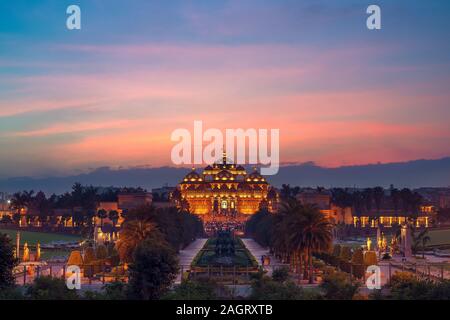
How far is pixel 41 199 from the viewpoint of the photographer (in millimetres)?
136250

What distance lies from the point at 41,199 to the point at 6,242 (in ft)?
355

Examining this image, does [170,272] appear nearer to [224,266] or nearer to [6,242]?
[6,242]

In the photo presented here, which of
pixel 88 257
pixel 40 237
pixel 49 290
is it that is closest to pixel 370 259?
pixel 88 257

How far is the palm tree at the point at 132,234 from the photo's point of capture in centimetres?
4056

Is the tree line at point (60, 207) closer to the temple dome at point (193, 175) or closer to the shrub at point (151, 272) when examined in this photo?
the temple dome at point (193, 175)

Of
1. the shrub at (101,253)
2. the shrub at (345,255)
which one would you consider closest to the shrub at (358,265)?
the shrub at (345,255)

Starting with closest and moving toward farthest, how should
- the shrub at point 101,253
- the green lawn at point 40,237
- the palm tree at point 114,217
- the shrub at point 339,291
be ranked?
the shrub at point 339,291 → the shrub at point 101,253 → the green lawn at point 40,237 → the palm tree at point 114,217

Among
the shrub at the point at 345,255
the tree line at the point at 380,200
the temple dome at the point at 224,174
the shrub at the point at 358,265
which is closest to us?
the shrub at the point at 358,265

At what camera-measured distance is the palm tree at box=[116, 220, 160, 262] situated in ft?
133

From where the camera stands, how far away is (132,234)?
4100 cm

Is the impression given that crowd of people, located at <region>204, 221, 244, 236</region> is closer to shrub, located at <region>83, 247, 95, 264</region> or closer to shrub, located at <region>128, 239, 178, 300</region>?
shrub, located at <region>83, 247, 95, 264</region>

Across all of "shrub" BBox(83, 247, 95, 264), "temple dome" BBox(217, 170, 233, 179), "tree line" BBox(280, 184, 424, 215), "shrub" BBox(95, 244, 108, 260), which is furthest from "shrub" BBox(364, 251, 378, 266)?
"temple dome" BBox(217, 170, 233, 179)

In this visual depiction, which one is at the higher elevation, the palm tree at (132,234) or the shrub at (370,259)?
the palm tree at (132,234)

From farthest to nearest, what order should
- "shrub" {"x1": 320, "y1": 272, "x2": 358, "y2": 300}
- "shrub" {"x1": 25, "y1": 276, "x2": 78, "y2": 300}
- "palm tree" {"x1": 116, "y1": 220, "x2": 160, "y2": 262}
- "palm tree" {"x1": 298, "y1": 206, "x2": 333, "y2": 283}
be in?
1. "palm tree" {"x1": 298, "y1": 206, "x2": 333, "y2": 283}
2. "palm tree" {"x1": 116, "y1": 220, "x2": 160, "y2": 262}
3. "shrub" {"x1": 320, "y1": 272, "x2": 358, "y2": 300}
4. "shrub" {"x1": 25, "y1": 276, "x2": 78, "y2": 300}
